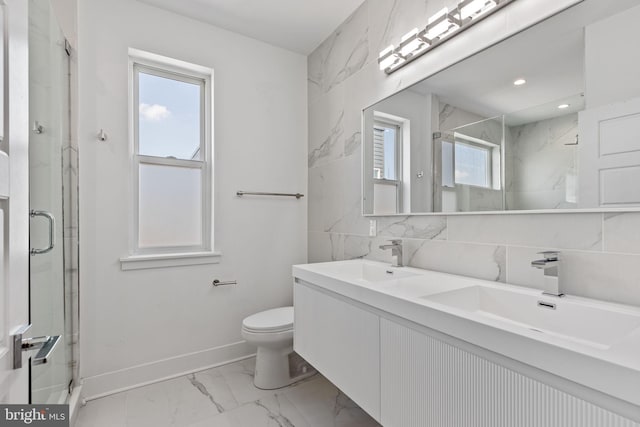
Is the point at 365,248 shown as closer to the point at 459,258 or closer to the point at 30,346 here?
the point at 459,258

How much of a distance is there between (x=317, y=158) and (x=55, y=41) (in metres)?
1.73

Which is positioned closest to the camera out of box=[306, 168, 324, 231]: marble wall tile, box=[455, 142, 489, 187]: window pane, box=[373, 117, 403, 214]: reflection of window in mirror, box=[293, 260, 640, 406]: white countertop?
box=[293, 260, 640, 406]: white countertop

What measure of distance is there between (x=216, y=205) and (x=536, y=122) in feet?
6.56

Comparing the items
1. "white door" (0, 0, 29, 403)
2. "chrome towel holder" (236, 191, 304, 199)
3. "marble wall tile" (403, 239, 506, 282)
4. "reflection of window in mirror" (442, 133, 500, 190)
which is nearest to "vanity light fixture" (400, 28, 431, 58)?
"reflection of window in mirror" (442, 133, 500, 190)

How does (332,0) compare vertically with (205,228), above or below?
above

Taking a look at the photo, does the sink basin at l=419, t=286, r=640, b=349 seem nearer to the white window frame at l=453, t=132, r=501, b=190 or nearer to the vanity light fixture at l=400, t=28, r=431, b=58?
the white window frame at l=453, t=132, r=501, b=190

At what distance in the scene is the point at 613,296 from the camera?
0.98 m

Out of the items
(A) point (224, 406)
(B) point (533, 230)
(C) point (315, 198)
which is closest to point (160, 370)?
(A) point (224, 406)

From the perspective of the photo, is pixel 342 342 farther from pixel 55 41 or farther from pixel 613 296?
pixel 55 41

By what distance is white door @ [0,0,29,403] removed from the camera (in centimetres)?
61

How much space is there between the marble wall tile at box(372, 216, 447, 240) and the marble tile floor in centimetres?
104

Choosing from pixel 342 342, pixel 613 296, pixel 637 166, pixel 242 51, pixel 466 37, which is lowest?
pixel 342 342

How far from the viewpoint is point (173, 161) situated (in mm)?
2240

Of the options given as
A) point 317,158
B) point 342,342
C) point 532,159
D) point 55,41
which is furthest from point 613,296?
point 55,41
